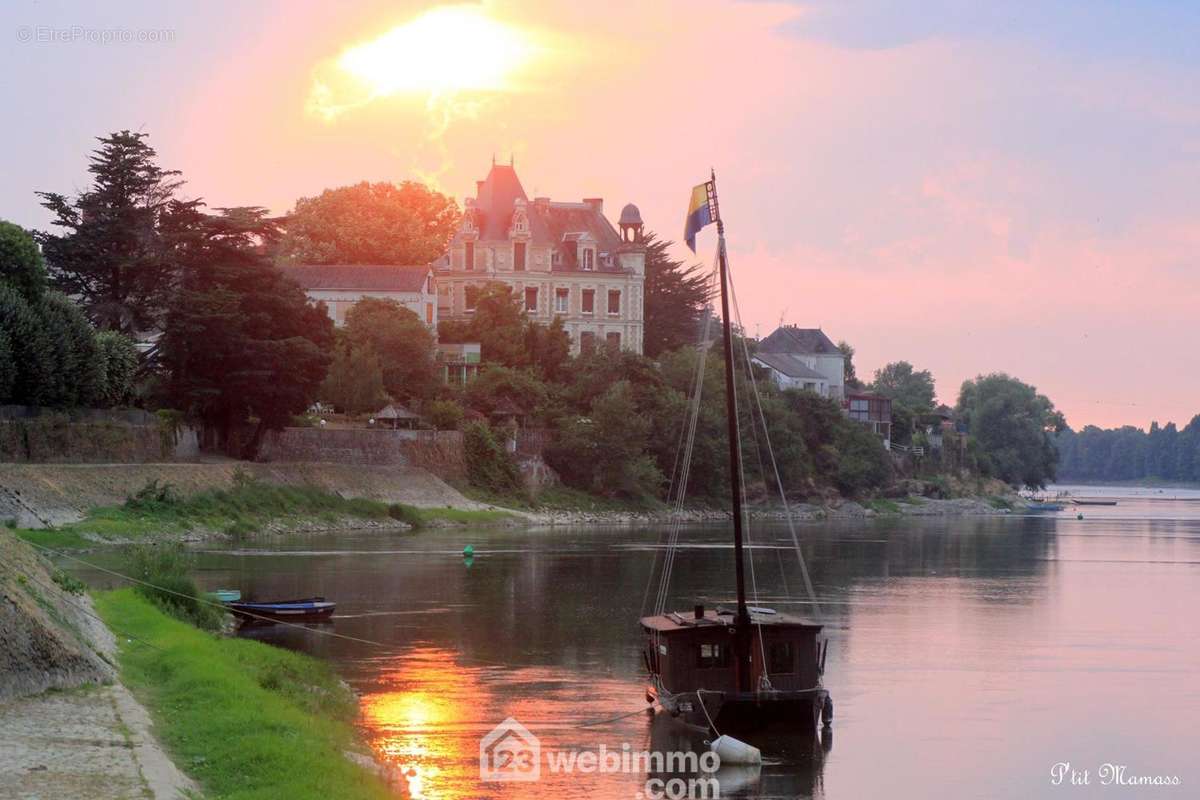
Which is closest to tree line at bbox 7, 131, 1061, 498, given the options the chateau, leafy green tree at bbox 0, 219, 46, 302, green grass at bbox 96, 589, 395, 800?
leafy green tree at bbox 0, 219, 46, 302

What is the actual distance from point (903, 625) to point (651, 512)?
64.1 meters

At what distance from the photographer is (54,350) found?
7038 centimetres

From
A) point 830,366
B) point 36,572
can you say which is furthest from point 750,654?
point 830,366

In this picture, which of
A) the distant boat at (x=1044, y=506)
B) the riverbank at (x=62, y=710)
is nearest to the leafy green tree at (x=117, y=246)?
the riverbank at (x=62, y=710)

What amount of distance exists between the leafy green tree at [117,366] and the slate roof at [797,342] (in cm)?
10068

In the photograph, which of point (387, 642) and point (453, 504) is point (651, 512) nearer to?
point (453, 504)

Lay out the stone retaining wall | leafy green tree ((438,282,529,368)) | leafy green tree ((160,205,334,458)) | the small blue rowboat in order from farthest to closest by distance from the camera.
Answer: leafy green tree ((438,282,529,368))
the stone retaining wall
leafy green tree ((160,205,334,458))
the small blue rowboat

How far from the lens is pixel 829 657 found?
43062 mm

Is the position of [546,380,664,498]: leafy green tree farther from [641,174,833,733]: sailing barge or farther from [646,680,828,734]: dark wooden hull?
[646,680,828,734]: dark wooden hull

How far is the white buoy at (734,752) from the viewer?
2892cm

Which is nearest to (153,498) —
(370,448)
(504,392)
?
(370,448)

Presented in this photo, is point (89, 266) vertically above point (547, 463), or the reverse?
point (89, 266)

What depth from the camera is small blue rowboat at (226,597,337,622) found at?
146ft

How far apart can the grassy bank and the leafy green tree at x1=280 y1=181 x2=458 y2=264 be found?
162ft
